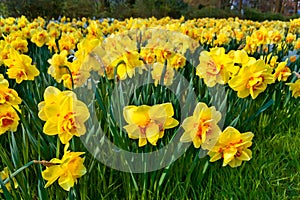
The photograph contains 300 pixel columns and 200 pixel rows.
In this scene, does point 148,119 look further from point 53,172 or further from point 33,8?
point 33,8

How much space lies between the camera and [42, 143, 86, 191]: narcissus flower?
3.33 feet

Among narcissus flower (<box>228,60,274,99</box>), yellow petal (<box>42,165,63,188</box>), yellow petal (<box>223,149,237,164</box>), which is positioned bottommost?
yellow petal (<box>223,149,237,164</box>)

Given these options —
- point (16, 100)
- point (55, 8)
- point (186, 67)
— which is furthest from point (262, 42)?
point (55, 8)

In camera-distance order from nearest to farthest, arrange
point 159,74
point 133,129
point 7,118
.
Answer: point 133,129
point 7,118
point 159,74

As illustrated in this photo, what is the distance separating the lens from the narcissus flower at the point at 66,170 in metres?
1.01

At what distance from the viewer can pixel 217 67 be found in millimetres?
1563

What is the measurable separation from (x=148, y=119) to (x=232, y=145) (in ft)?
1.02

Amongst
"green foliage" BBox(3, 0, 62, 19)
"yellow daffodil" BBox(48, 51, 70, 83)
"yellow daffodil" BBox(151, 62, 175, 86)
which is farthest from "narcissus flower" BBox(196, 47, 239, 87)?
"green foliage" BBox(3, 0, 62, 19)

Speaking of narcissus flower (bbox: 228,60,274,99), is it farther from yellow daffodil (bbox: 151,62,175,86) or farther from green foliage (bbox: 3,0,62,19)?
green foliage (bbox: 3,0,62,19)

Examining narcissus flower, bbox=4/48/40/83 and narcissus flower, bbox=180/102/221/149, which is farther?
narcissus flower, bbox=4/48/40/83

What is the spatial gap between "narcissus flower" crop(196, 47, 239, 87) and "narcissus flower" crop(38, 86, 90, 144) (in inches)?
28.6

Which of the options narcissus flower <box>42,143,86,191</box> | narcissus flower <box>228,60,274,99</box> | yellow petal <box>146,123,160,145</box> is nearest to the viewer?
narcissus flower <box>42,143,86,191</box>

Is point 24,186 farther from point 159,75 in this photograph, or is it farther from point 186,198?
point 159,75

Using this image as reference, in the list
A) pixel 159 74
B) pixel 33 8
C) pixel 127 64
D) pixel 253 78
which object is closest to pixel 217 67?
pixel 253 78
